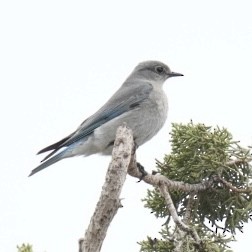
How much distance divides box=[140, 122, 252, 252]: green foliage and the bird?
203 cm

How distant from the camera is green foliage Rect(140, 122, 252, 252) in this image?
4.96 meters

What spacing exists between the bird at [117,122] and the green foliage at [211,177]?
2.03 m

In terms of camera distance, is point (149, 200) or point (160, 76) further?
point (160, 76)

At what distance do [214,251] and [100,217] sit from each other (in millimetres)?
852

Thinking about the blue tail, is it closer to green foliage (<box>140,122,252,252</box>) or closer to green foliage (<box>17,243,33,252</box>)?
green foliage (<box>140,122,252,252</box>)

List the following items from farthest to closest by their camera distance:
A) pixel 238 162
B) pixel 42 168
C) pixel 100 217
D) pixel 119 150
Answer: pixel 42 168, pixel 238 162, pixel 119 150, pixel 100 217

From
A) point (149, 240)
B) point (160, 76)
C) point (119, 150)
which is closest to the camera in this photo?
point (119, 150)

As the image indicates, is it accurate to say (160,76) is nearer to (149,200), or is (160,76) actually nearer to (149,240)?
(149,200)

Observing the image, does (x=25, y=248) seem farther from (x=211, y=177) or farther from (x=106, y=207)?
(x=211, y=177)

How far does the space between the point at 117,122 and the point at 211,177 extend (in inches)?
117

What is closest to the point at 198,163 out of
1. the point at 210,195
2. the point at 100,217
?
the point at 210,195

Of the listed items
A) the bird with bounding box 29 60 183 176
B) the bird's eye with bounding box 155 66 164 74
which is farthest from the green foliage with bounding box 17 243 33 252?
the bird's eye with bounding box 155 66 164 74

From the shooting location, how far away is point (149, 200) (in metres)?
5.30

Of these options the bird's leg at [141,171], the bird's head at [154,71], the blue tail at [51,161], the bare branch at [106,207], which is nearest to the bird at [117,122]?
the blue tail at [51,161]
